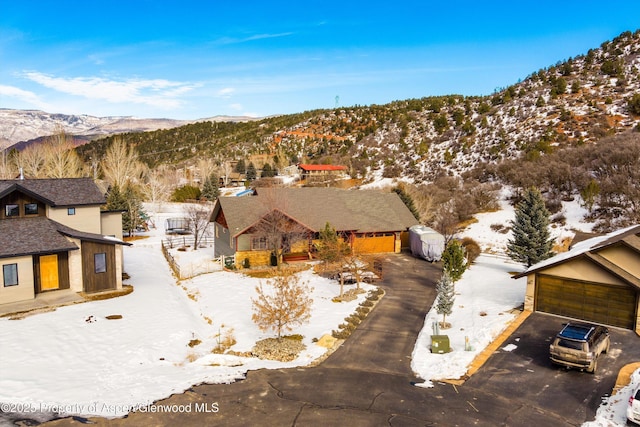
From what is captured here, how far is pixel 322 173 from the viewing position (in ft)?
267

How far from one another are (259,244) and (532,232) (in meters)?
18.8

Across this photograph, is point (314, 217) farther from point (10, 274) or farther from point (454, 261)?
point (10, 274)

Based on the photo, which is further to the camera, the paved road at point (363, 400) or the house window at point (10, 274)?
the house window at point (10, 274)

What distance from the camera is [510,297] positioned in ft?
76.0

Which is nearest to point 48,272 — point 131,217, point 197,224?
point 197,224

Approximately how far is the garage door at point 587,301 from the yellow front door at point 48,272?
80.6 feet

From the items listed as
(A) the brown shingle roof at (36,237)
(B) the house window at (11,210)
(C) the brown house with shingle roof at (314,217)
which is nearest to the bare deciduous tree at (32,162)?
(C) the brown house with shingle roof at (314,217)

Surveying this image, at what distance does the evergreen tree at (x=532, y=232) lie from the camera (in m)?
28.2

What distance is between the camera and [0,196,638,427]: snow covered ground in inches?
516

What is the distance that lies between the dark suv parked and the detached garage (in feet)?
13.4

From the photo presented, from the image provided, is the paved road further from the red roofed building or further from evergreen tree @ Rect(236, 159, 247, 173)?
evergreen tree @ Rect(236, 159, 247, 173)

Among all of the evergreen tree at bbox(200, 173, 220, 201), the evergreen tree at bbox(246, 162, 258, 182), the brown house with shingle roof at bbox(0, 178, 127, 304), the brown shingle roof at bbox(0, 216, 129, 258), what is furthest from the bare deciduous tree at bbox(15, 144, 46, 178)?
the brown shingle roof at bbox(0, 216, 129, 258)

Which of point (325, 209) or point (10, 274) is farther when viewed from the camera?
point (325, 209)

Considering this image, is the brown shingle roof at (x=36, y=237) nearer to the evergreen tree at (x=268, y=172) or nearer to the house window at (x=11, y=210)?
the house window at (x=11, y=210)
